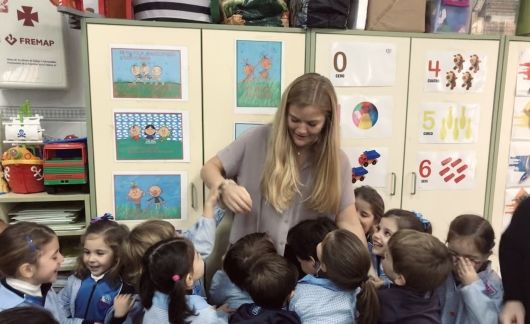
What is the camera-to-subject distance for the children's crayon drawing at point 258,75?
2230 millimetres

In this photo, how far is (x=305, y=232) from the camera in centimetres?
154

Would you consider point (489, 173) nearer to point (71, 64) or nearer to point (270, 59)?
point (270, 59)

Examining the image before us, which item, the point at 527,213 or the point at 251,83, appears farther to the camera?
the point at 251,83

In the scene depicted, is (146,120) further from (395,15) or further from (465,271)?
(465,271)

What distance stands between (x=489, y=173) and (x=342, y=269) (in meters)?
1.70

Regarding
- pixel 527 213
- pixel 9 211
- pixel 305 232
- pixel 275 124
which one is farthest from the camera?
pixel 9 211

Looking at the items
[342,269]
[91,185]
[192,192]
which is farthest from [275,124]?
[91,185]

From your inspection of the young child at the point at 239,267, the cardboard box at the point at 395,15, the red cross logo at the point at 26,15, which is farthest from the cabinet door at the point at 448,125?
the red cross logo at the point at 26,15

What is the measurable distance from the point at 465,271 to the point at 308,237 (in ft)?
1.79

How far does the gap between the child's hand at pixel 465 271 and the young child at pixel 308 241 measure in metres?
0.45

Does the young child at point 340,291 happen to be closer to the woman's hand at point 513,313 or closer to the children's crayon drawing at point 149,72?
the woman's hand at point 513,313

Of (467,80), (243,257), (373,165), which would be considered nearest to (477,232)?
(243,257)

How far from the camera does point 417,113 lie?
8.02 feet

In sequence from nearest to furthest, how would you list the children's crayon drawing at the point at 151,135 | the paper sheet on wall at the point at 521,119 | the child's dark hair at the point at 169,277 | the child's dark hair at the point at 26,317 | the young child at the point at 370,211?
1. the child's dark hair at the point at 26,317
2. the child's dark hair at the point at 169,277
3. the young child at the point at 370,211
4. the children's crayon drawing at the point at 151,135
5. the paper sheet on wall at the point at 521,119
